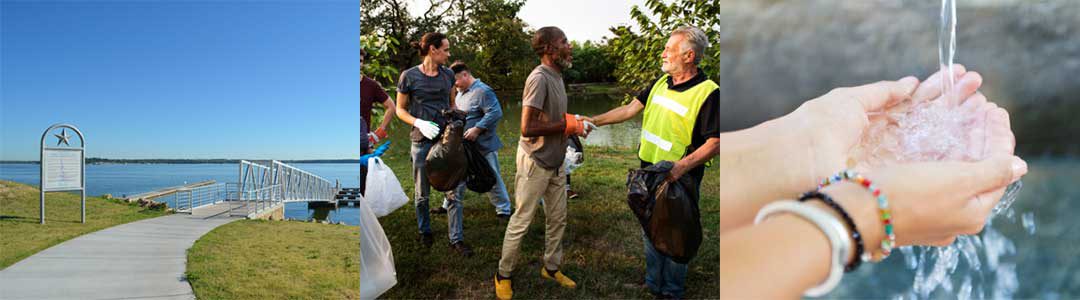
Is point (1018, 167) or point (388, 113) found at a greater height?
point (388, 113)

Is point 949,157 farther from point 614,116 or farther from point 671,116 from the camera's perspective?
point 614,116

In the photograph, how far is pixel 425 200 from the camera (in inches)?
109

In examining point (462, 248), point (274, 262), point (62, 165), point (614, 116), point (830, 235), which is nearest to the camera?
point (830, 235)

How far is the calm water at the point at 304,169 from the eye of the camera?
2.50 meters

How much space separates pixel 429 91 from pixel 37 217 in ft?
9.41

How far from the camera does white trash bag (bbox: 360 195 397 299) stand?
273cm

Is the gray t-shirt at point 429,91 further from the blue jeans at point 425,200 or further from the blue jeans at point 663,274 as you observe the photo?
the blue jeans at point 663,274

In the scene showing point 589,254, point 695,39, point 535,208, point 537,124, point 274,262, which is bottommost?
point 274,262

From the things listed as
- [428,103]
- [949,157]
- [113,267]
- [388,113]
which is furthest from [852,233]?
[113,267]

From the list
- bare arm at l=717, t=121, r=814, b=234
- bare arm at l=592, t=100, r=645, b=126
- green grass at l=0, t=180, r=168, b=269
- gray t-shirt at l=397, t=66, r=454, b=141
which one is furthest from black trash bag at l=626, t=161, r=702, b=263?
green grass at l=0, t=180, r=168, b=269

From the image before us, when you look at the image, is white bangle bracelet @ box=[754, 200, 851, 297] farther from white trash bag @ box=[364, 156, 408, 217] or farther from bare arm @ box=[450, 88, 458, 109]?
white trash bag @ box=[364, 156, 408, 217]

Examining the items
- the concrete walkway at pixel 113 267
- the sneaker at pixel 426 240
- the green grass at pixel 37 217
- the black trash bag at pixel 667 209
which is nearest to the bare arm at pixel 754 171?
the black trash bag at pixel 667 209

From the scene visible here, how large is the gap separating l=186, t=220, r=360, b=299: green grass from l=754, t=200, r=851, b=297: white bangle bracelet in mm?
2993

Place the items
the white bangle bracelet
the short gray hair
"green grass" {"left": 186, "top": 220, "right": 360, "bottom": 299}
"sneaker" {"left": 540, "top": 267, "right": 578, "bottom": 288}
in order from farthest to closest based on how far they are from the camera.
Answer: "green grass" {"left": 186, "top": 220, "right": 360, "bottom": 299}
"sneaker" {"left": 540, "top": 267, "right": 578, "bottom": 288}
the short gray hair
the white bangle bracelet
